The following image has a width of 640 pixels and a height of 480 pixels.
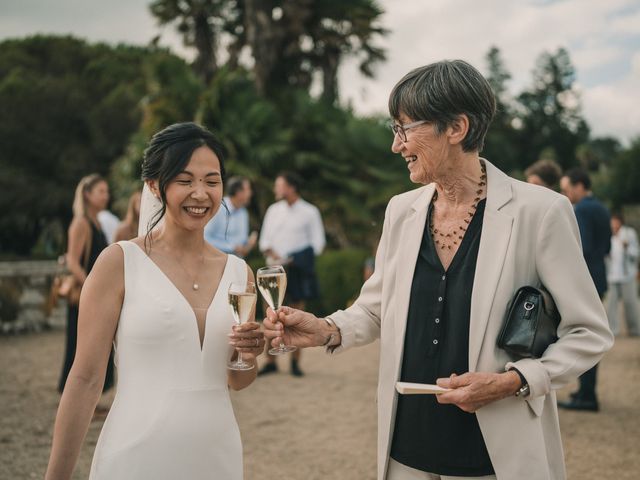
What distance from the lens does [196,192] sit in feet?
8.48

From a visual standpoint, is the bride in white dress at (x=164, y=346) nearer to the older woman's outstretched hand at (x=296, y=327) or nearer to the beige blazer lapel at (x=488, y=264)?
the older woman's outstretched hand at (x=296, y=327)

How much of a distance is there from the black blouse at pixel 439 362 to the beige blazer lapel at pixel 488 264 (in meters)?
0.05

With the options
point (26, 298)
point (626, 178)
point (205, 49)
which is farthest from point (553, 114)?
point (26, 298)

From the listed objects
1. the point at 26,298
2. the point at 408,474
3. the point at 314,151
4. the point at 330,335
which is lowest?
the point at 26,298

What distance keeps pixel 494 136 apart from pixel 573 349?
4058 cm

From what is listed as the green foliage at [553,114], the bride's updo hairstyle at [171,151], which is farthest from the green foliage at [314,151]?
the green foliage at [553,114]

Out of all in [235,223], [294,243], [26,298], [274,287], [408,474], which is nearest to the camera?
[408,474]

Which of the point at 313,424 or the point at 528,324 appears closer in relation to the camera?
the point at 528,324

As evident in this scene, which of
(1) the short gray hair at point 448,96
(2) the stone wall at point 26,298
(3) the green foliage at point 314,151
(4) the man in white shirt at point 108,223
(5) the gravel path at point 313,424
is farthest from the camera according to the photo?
(3) the green foliage at point 314,151

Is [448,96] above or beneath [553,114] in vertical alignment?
beneath

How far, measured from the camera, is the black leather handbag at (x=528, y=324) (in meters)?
2.20

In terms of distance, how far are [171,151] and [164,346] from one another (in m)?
0.74

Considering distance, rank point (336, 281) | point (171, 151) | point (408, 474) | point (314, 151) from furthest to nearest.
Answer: point (314, 151) < point (336, 281) < point (171, 151) < point (408, 474)

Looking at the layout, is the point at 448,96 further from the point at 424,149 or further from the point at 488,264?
the point at 488,264
